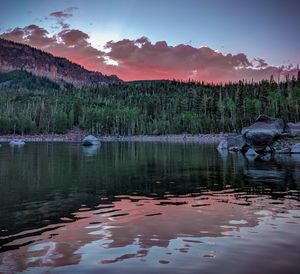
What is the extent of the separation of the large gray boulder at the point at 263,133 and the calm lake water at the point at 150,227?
40.1 m

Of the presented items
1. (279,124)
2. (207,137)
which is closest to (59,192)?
(279,124)

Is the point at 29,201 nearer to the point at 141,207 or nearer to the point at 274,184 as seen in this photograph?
the point at 141,207

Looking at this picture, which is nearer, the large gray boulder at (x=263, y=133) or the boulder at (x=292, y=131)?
the large gray boulder at (x=263, y=133)

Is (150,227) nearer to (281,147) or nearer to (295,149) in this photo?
(295,149)

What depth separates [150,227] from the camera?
16797mm

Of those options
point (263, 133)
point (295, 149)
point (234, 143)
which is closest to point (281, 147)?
point (295, 149)

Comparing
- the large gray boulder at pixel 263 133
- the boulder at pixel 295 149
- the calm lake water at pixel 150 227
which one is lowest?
the calm lake water at pixel 150 227

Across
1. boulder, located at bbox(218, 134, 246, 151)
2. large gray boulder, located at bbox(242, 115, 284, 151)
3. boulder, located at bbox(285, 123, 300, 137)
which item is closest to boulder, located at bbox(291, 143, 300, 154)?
large gray boulder, located at bbox(242, 115, 284, 151)

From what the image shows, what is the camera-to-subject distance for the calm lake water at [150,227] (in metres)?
11.9

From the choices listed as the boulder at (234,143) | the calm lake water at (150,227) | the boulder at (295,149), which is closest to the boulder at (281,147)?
the boulder at (295,149)

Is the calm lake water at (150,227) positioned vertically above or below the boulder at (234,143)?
below

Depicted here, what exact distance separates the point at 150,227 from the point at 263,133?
2253 inches

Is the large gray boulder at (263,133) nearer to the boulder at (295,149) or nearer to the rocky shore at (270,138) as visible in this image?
the rocky shore at (270,138)

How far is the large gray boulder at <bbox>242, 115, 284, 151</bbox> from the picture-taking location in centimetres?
7031
